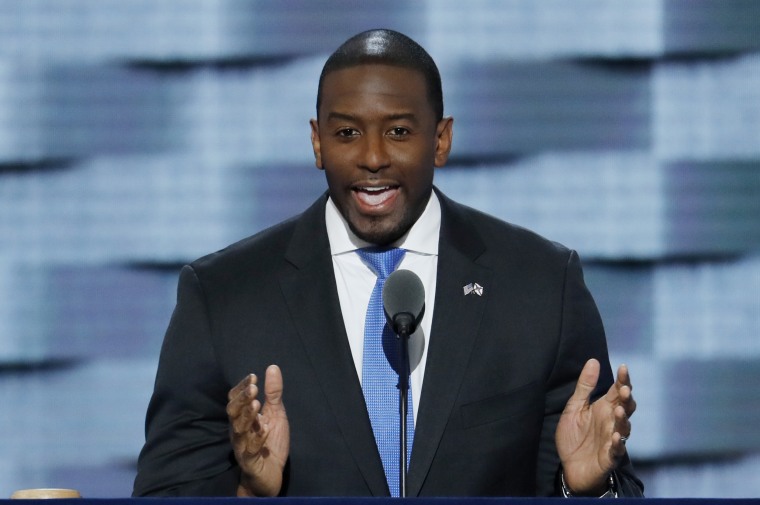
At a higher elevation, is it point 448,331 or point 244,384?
point 448,331

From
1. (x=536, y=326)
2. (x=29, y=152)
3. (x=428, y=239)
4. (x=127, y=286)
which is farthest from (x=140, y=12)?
(x=536, y=326)

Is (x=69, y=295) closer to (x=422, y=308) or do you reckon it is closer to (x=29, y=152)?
(x=29, y=152)

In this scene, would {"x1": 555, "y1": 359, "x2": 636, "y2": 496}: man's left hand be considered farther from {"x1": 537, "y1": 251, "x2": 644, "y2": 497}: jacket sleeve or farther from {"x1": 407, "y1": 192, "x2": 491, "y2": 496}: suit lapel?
{"x1": 407, "y1": 192, "x2": 491, "y2": 496}: suit lapel

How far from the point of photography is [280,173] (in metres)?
4.07

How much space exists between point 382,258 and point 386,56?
0.42 metres

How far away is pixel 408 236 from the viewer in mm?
2980

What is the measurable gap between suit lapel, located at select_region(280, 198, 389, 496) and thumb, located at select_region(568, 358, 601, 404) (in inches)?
15.9

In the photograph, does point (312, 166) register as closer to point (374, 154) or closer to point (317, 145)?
point (317, 145)

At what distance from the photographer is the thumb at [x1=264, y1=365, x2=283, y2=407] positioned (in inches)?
98.9

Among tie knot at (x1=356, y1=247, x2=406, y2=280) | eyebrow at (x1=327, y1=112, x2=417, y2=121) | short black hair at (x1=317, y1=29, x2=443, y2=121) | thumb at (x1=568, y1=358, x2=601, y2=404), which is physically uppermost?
short black hair at (x1=317, y1=29, x2=443, y2=121)

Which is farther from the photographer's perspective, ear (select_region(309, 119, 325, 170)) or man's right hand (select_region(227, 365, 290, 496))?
ear (select_region(309, 119, 325, 170))

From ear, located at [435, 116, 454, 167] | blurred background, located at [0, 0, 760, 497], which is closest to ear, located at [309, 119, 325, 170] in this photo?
ear, located at [435, 116, 454, 167]

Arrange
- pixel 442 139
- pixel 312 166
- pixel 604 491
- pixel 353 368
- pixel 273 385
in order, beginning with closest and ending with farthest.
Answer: pixel 273 385
pixel 604 491
pixel 353 368
pixel 442 139
pixel 312 166

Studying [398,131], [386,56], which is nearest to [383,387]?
[398,131]
